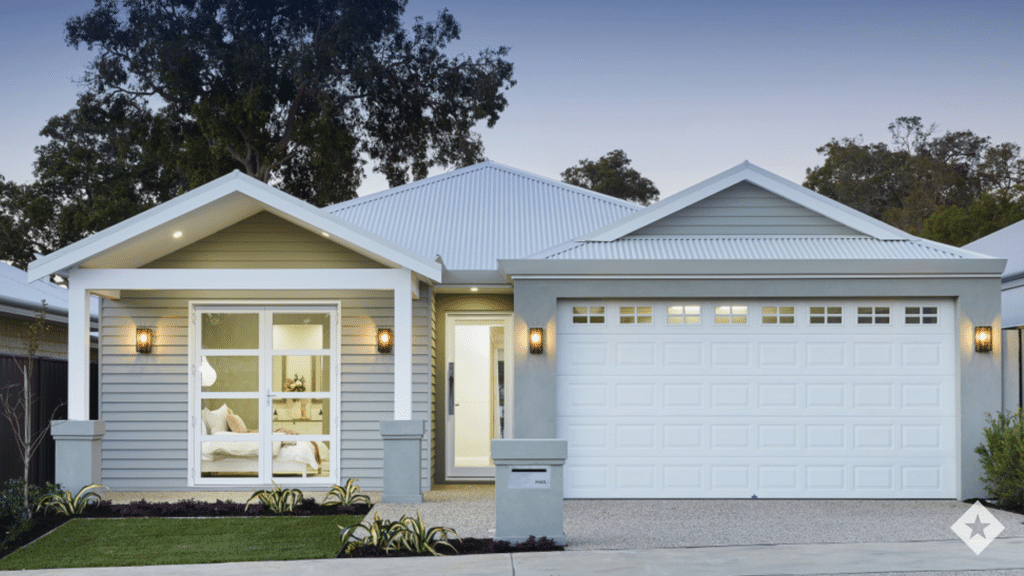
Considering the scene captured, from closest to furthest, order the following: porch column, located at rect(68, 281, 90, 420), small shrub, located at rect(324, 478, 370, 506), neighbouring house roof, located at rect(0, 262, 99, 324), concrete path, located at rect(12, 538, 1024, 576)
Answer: concrete path, located at rect(12, 538, 1024, 576) < small shrub, located at rect(324, 478, 370, 506) < porch column, located at rect(68, 281, 90, 420) < neighbouring house roof, located at rect(0, 262, 99, 324)

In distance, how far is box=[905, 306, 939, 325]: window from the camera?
442 inches

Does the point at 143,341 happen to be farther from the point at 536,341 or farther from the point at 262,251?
the point at 536,341

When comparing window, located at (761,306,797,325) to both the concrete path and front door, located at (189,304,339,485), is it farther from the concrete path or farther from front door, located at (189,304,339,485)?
front door, located at (189,304,339,485)

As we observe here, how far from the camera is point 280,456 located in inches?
480

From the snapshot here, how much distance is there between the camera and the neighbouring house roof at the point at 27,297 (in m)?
12.3

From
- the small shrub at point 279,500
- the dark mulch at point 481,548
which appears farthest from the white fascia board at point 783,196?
the dark mulch at point 481,548

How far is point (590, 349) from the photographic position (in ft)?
37.2

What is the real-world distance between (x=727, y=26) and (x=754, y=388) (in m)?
8.83

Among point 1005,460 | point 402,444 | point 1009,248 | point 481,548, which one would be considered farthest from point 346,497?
point 1009,248

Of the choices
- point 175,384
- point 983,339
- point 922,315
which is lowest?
point 175,384

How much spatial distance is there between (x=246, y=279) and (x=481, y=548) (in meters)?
4.62

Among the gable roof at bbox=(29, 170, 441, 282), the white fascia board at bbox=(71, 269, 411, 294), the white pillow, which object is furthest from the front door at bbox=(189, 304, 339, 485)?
the gable roof at bbox=(29, 170, 441, 282)

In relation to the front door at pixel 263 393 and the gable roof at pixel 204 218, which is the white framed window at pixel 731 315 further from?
the front door at pixel 263 393

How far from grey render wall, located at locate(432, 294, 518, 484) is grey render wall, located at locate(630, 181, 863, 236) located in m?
2.75
